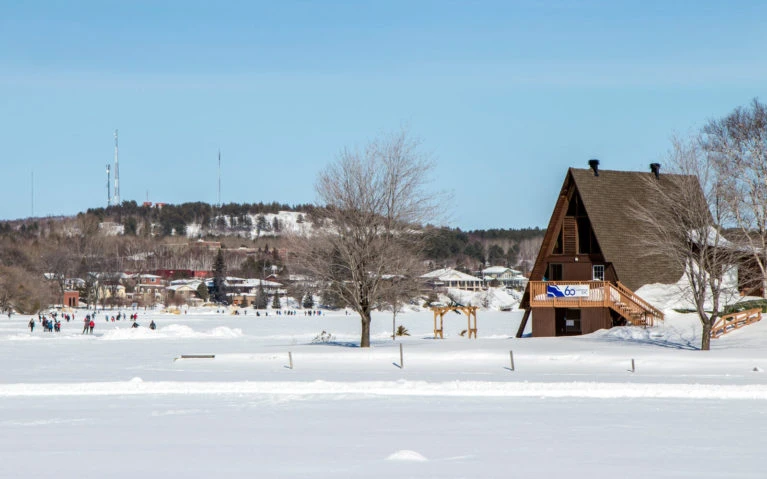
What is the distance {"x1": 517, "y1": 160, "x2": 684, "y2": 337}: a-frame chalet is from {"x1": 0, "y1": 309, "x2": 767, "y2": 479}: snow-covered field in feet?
21.5

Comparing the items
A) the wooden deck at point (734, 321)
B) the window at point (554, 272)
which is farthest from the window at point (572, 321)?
the wooden deck at point (734, 321)

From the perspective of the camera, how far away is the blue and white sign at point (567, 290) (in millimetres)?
47125

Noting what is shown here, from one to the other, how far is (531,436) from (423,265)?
24.6 m

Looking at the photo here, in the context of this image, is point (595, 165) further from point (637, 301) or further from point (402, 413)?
point (402, 413)

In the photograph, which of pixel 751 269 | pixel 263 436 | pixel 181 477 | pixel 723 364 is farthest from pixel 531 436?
pixel 751 269

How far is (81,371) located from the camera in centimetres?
3472

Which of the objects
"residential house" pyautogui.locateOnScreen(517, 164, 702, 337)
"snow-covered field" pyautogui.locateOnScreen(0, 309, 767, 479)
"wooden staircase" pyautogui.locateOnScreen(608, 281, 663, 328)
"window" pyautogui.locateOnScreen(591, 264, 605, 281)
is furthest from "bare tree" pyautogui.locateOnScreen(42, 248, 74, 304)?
"snow-covered field" pyautogui.locateOnScreen(0, 309, 767, 479)

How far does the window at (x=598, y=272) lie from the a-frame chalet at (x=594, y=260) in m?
0.05

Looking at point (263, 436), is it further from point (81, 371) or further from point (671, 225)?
point (671, 225)

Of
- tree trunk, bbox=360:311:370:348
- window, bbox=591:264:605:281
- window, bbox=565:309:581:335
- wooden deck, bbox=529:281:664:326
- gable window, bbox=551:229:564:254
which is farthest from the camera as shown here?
gable window, bbox=551:229:564:254

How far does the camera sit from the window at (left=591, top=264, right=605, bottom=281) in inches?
1978

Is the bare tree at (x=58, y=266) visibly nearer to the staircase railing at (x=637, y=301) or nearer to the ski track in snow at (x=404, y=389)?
the staircase railing at (x=637, y=301)

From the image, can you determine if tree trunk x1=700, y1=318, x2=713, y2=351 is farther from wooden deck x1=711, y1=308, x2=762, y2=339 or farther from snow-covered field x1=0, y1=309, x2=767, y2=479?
wooden deck x1=711, y1=308, x2=762, y2=339

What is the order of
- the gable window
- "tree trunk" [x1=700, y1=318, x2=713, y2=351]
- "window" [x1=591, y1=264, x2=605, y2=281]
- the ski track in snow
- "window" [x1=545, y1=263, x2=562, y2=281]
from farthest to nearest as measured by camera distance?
the gable window → "window" [x1=545, y1=263, x2=562, y2=281] → "window" [x1=591, y1=264, x2=605, y2=281] → "tree trunk" [x1=700, y1=318, x2=713, y2=351] → the ski track in snow
